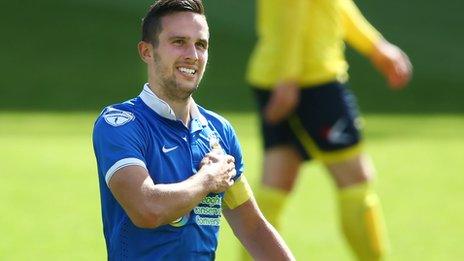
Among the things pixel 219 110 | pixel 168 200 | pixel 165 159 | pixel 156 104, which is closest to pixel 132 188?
pixel 168 200

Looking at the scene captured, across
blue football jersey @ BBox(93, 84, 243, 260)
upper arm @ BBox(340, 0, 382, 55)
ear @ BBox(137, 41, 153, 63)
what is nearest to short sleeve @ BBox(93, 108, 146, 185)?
blue football jersey @ BBox(93, 84, 243, 260)

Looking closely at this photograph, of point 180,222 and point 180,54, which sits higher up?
point 180,54

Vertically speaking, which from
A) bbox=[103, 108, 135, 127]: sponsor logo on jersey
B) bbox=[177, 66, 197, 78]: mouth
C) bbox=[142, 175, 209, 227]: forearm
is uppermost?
bbox=[177, 66, 197, 78]: mouth

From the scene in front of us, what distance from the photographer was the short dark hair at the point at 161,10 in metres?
5.23

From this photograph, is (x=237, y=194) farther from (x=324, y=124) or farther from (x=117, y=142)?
(x=324, y=124)

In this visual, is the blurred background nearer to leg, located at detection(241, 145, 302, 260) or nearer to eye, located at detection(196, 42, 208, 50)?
leg, located at detection(241, 145, 302, 260)

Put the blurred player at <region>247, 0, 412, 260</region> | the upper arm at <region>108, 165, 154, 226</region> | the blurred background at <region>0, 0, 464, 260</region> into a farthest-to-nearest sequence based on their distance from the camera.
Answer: the blurred background at <region>0, 0, 464, 260</region> → the blurred player at <region>247, 0, 412, 260</region> → the upper arm at <region>108, 165, 154, 226</region>

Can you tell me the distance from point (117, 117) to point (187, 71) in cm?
30

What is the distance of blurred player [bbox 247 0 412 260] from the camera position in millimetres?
8484

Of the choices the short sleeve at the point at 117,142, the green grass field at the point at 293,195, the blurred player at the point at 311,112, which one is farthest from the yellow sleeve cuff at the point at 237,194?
the green grass field at the point at 293,195

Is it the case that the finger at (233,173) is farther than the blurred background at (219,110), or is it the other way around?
the blurred background at (219,110)

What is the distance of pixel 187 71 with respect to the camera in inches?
204

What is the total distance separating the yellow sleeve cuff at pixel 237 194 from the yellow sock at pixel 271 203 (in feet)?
10.4

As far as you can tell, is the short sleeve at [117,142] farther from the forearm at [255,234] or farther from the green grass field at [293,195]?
the green grass field at [293,195]
